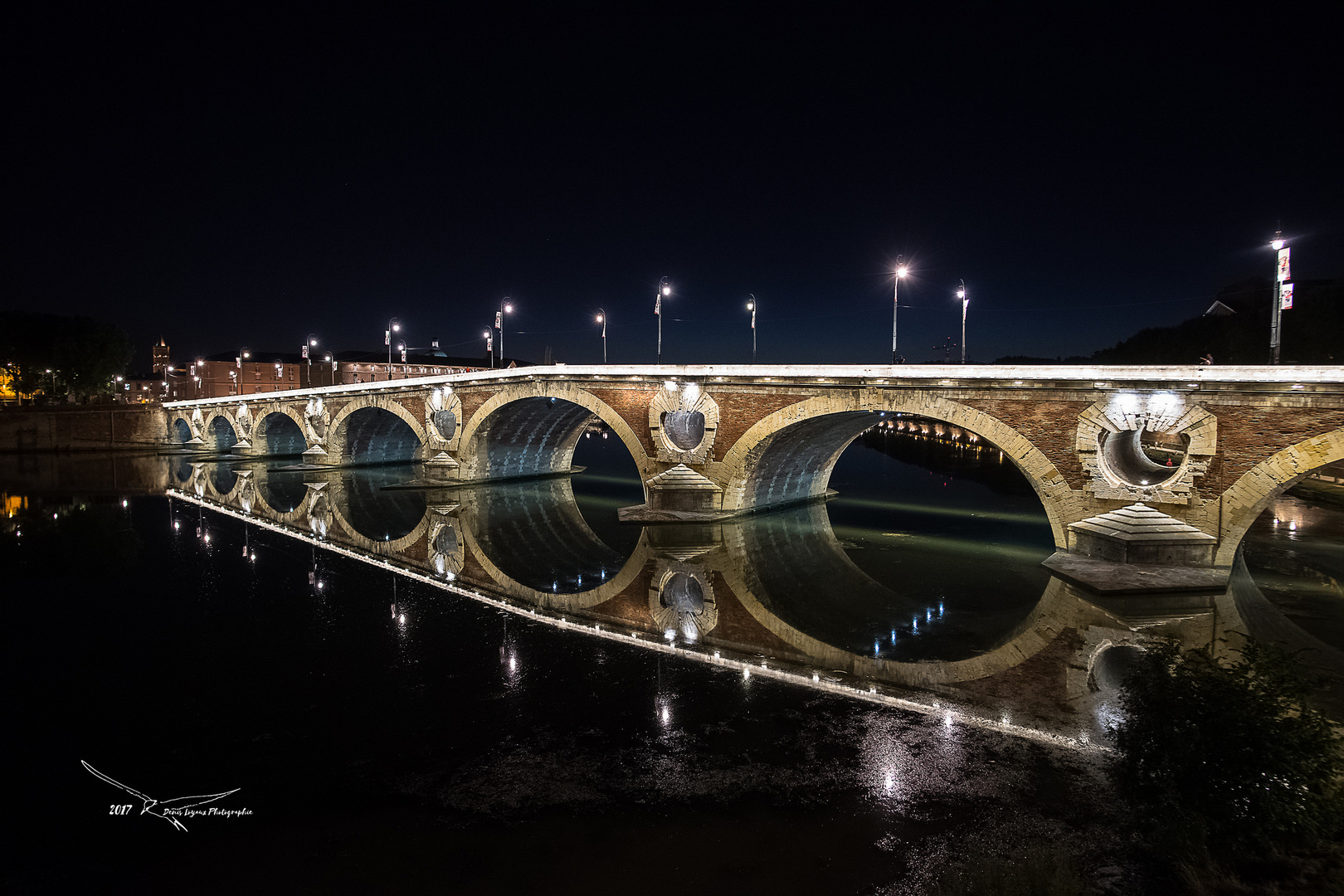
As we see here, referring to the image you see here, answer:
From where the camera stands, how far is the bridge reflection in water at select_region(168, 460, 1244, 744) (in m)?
11.4

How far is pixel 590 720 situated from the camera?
33.2ft

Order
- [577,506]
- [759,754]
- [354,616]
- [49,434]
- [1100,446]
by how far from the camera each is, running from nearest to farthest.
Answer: [759,754]
[354,616]
[1100,446]
[577,506]
[49,434]

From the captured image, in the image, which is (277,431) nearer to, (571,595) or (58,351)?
A: (58,351)

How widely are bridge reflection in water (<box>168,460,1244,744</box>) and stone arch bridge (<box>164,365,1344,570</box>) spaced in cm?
190

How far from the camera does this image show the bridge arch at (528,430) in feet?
102

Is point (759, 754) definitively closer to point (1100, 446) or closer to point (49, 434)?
point (1100, 446)

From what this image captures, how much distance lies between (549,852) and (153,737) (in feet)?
21.1

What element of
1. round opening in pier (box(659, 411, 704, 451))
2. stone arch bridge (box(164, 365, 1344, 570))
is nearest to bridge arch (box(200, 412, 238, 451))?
stone arch bridge (box(164, 365, 1344, 570))

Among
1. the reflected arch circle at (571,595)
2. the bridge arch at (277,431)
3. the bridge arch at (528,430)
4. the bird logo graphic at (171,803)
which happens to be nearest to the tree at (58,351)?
the bridge arch at (277,431)

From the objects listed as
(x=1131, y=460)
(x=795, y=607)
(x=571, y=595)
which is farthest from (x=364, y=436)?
(x=1131, y=460)

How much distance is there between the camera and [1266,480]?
15812 millimetres

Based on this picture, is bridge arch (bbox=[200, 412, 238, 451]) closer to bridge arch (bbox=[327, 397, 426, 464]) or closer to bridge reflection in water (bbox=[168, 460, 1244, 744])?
bridge arch (bbox=[327, 397, 426, 464])

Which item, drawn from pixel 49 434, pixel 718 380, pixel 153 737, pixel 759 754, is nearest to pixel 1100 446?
pixel 718 380

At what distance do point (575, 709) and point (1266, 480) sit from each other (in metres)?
15.6
